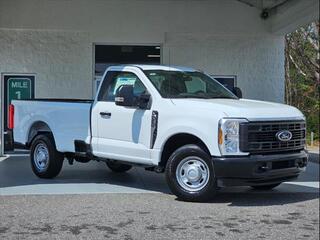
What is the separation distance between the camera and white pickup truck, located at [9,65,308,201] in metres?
8.74

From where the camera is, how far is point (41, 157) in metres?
11.3

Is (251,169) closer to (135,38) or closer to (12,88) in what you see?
(135,38)

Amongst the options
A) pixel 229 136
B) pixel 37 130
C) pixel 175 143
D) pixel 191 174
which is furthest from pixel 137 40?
pixel 229 136

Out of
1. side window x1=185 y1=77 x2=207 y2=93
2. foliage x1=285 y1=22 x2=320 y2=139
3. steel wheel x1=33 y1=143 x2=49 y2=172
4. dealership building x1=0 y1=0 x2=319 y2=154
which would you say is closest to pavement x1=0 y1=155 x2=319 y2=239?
steel wheel x1=33 y1=143 x2=49 y2=172

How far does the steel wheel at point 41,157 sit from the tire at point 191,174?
2.90m

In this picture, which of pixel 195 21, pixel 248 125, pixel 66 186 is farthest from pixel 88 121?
pixel 195 21

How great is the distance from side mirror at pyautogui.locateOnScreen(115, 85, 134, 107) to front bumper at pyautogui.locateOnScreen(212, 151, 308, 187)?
177 centimetres

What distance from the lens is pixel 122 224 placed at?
7504 mm

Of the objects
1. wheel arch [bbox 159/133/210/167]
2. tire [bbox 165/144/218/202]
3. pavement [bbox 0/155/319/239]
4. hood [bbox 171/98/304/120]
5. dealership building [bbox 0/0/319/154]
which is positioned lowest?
pavement [bbox 0/155/319/239]

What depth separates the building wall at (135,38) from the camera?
1561cm

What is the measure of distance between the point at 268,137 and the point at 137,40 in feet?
25.3

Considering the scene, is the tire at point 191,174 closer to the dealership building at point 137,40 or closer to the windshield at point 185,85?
the windshield at point 185,85

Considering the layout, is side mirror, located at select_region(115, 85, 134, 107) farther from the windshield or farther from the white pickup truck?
the windshield

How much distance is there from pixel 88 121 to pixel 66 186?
1.17 metres
